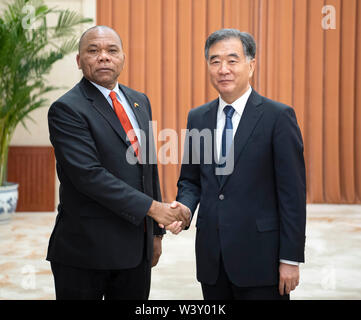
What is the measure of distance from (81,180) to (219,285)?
0.58m

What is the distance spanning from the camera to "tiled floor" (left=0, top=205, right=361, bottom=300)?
3027 mm

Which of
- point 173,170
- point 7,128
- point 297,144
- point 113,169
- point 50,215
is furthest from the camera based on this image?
point 173,170

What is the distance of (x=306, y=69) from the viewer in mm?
6004

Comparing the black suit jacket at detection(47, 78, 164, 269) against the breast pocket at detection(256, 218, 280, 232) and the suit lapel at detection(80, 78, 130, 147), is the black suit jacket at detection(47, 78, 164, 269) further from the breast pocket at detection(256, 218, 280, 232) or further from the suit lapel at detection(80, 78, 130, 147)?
the breast pocket at detection(256, 218, 280, 232)

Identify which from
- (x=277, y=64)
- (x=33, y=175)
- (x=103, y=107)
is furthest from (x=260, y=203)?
(x=277, y=64)

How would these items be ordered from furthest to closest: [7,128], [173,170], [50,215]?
[173,170] → [50,215] → [7,128]

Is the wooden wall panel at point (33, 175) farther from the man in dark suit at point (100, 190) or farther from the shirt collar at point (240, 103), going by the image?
the shirt collar at point (240, 103)

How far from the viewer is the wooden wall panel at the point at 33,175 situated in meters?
5.66

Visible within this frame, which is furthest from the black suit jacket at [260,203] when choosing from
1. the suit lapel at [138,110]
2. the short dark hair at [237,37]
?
the suit lapel at [138,110]

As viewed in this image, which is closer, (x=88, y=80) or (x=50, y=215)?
(x=88, y=80)

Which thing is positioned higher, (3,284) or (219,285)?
(219,285)

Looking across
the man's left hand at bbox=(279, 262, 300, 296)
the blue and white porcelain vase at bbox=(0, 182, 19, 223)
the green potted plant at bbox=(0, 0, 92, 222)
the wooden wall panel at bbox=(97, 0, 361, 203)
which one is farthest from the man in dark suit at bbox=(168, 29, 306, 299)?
the wooden wall panel at bbox=(97, 0, 361, 203)

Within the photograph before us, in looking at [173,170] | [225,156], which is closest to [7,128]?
[173,170]

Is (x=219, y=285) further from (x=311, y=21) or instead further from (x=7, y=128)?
(x=311, y=21)
